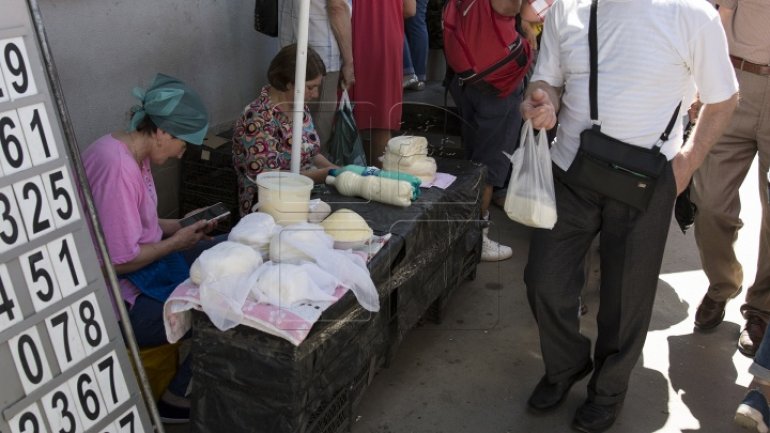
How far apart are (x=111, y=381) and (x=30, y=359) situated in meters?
0.31

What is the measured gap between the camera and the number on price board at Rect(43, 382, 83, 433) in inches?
80.0

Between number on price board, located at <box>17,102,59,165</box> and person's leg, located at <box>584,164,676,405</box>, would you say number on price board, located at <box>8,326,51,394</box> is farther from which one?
person's leg, located at <box>584,164,676,405</box>

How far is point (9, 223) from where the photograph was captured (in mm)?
1906

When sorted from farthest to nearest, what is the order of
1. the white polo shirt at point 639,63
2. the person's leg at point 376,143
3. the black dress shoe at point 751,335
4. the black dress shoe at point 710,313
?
1. the person's leg at point 376,143
2. the black dress shoe at point 710,313
3. the black dress shoe at point 751,335
4. the white polo shirt at point 639,63

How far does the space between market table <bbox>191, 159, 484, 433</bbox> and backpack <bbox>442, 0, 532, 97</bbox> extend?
0.97m

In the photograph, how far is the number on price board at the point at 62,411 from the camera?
2.03 meters

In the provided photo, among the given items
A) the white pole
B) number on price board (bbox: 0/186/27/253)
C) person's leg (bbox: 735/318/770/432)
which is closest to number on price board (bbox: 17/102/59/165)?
number on price board (bbox: 0/186/27/253)

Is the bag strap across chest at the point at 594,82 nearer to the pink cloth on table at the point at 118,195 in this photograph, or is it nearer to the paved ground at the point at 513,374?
the paved ground at the point at 513,374

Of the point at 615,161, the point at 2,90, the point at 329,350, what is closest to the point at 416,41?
the point at 615,161

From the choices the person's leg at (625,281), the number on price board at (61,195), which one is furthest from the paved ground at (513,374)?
the number on price board at (61,195)

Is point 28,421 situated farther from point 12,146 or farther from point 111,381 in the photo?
point 12,146

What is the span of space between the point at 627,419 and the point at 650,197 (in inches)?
40.1

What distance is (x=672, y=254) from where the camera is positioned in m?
4.63

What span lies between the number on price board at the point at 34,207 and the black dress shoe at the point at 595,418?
2084 mm
